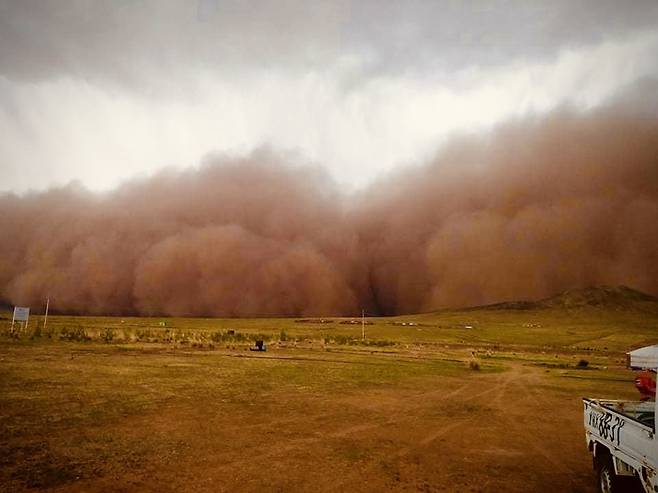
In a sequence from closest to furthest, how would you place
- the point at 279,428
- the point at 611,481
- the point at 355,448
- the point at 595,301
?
the point at 611,481
the point at 355,448
the point at 279,428
the point at 595,301

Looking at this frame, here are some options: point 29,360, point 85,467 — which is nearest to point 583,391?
point 85,467

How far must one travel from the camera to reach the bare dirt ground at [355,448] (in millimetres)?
6562

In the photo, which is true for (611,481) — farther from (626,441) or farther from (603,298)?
(603,298)

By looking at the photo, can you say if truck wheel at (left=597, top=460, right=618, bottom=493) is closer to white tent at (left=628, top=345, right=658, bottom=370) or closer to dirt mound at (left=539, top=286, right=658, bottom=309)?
white tent at (left=628, top=345, right=658, bottom=370)

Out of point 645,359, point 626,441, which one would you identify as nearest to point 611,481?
point 626,441

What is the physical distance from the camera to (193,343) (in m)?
31.0

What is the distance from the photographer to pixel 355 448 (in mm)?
8375

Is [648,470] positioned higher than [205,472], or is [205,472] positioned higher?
[648,470]

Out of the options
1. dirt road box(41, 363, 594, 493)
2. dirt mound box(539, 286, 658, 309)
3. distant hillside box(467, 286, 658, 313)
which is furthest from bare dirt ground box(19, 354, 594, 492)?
dirt mound box(539, 286, 658, 309)

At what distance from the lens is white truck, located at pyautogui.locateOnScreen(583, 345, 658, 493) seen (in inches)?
185

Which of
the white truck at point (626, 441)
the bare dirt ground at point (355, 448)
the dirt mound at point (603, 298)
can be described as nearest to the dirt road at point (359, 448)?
the bare dirt ground at point (355, 448)

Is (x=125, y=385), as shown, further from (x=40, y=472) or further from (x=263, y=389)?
(x=40, y=472)

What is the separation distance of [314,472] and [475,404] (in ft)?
26.3

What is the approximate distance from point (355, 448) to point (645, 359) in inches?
197
